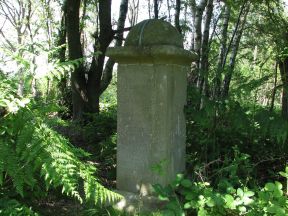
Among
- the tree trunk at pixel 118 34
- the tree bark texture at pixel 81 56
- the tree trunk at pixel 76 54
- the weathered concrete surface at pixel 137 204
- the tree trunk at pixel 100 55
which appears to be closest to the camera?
the weathered concrete surface at pixel 137 204

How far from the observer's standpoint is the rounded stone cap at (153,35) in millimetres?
3424

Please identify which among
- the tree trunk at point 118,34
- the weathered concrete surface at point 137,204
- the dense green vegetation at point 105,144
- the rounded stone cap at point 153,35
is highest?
the tree trunk at point 118,34

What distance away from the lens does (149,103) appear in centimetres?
345

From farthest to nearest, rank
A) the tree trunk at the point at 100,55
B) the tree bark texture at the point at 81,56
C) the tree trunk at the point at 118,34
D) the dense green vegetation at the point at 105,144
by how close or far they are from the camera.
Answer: the tree trunk at the point at 118,34, the tree trunk at the point at 100,55, the tree bark texture at the point at 81,56, the dense green vegetation at the point at 105,144

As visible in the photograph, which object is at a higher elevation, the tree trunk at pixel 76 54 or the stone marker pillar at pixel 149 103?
the tree trunk at pixel 76 54

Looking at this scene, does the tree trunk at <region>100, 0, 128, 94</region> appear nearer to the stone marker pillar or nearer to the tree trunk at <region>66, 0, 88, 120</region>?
the tree trunk at <region>66, 0, 88, 120</region>

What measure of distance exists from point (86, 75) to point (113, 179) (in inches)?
184

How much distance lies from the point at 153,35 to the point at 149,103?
0.66 meters

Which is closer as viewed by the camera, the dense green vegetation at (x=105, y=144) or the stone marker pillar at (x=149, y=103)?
the dense green vegetation at (x=105, y=144)

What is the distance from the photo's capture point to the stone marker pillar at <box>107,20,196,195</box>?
338 centimetres

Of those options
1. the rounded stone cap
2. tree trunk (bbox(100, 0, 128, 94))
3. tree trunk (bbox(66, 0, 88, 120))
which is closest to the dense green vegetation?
tree trunk (bbox(66, 0, 88, 120))

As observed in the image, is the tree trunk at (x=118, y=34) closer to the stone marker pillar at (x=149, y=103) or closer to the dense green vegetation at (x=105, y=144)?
the dense green vegetation at (x=105, y=144)

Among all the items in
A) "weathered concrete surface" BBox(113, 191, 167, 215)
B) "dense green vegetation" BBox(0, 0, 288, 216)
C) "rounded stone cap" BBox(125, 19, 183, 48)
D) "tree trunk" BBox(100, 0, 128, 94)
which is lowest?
"weathered concrete surface" BBox(113, 191, 167, 215)

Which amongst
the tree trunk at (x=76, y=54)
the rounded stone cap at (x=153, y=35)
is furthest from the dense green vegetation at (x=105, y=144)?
the rounded stone cap at (x=153, y=35)
